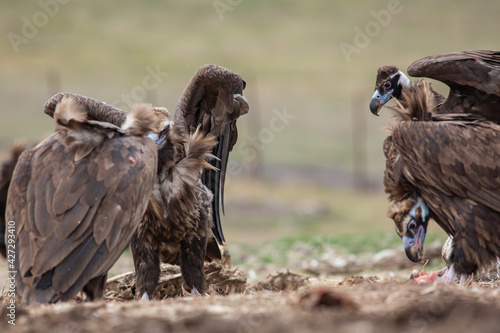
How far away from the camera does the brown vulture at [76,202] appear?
15.5 feet

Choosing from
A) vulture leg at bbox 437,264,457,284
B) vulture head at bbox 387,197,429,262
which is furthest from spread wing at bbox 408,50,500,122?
vulture leg at bbox 437,264,457,284

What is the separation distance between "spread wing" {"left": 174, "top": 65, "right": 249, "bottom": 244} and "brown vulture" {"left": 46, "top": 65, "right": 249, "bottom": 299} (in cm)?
1

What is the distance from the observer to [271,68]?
37.1m

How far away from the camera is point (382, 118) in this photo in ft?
89.4

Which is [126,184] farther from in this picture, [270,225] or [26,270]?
[270,225]

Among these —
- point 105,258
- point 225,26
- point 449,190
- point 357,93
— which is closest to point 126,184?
point 105,258

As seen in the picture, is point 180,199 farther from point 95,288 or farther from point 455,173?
point 455,173

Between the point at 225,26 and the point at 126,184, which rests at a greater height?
the point at 225,26

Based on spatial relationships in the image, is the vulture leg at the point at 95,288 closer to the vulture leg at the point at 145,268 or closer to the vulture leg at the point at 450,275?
the vulture leg at the point at 145,268

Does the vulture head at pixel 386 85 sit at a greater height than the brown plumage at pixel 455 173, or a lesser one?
greater

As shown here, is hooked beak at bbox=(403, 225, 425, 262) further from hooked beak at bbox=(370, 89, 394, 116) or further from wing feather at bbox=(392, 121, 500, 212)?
hooked beak at bbox=(370, 89, 394, 116)

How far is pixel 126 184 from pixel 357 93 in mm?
27661

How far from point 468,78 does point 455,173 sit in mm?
854

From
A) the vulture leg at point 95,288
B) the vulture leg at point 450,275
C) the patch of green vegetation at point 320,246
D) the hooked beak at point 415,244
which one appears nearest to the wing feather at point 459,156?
the hooked beak at point 415,244
